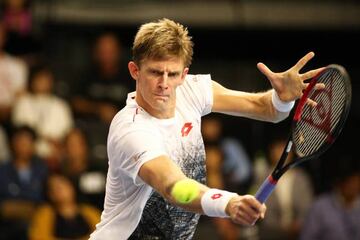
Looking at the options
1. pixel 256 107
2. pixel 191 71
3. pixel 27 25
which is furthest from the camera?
pixel 191 71

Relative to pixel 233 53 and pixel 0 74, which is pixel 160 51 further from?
pixel 233 53

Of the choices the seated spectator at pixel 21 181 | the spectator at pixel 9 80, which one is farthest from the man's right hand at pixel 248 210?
the spectator at pixel 9 80

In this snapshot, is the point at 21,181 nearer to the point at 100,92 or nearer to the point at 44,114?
the point at 44,114

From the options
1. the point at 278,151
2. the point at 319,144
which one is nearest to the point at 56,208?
the point at 278,151

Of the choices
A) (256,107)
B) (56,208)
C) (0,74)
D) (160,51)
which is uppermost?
(160,51)

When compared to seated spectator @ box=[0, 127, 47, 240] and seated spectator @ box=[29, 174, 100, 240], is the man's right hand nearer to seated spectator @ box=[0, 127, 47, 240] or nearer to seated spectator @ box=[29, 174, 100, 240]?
seated spectator @ box=[29, 174, 100, 240]

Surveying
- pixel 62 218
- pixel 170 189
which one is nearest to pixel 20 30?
pixel 62 218

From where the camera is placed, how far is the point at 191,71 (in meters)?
13.7

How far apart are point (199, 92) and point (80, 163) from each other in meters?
5.15

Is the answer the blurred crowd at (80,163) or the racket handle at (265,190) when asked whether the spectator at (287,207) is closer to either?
the blurred crowd at (80,163)

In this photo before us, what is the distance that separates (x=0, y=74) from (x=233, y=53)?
4020 mm

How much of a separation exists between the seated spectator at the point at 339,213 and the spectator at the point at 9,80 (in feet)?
12.9

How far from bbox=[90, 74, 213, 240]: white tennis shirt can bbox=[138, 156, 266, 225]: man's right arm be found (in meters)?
0.10

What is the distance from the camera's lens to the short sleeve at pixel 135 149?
Answer: 5398 mm
